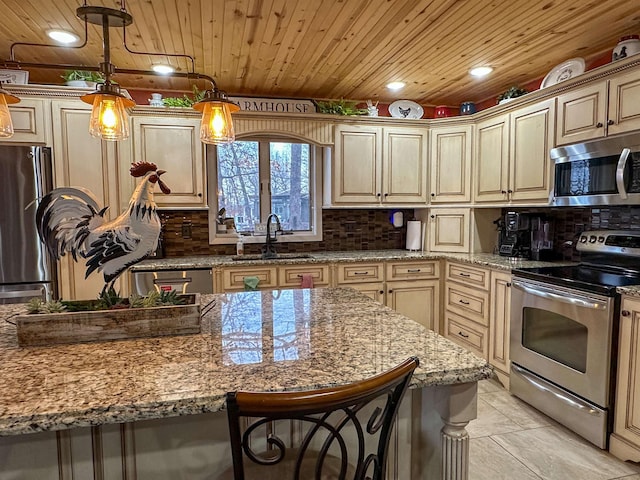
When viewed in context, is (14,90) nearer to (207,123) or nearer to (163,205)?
(163,205)

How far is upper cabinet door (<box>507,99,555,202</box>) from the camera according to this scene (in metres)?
2.99

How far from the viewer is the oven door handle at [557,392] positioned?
2.33 metres

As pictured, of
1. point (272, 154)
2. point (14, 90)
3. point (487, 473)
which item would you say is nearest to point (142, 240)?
point (487, 473)

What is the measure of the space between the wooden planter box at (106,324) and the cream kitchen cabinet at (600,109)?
8.53 feet

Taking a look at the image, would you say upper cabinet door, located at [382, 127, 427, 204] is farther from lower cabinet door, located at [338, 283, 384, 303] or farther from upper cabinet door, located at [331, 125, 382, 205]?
lower cabinet door, located at [338, 283, 384, 303]

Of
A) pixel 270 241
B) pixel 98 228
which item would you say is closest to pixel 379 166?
pixel 270 241

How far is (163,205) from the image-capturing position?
3.48 m

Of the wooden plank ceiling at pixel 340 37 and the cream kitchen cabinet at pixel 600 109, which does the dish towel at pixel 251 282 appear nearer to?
the wooden plank ceiling at pixel 340 37

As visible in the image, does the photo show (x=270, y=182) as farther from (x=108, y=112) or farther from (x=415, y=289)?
(x=108, y=112)

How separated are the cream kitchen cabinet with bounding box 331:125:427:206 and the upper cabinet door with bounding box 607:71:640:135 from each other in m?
Result: 1.68

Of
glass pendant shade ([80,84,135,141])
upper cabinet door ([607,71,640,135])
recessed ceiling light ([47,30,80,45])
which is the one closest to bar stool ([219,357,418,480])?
glass pendant shade ([80,84,135,141])

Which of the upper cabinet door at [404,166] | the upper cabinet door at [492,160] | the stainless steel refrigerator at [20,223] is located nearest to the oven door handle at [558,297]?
the upper cabinet door at [492,160]

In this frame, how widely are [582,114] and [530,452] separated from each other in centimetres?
211

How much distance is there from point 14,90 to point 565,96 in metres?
3.86
